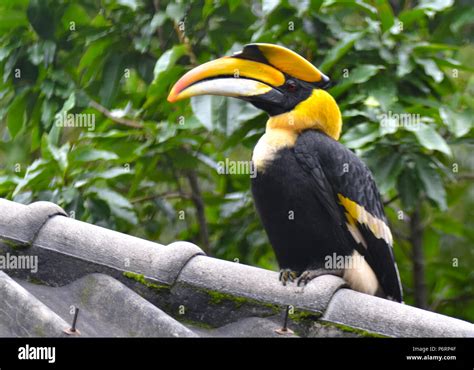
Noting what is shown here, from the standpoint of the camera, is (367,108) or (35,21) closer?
(367,108)

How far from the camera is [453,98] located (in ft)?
15.3

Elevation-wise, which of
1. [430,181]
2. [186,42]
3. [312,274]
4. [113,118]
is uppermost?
[186,42]

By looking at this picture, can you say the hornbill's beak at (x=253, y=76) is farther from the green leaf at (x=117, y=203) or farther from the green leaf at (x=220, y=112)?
the green leaf at (x=117, y=203)

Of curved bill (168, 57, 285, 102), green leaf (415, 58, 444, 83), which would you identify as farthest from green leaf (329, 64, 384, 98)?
curved bill (168, 57, 285, 102)

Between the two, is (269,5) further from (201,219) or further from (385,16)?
(201,219)

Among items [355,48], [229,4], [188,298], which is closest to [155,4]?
[229,4]

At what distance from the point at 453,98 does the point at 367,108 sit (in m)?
0.51

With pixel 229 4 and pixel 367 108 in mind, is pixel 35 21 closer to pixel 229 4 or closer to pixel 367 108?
→ pixel 229 4

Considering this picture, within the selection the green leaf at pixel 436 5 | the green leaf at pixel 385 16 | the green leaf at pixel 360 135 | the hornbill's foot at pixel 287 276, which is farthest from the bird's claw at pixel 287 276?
the green leaf at pixel 436 5

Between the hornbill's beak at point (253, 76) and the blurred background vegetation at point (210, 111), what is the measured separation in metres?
0.64

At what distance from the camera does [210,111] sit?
4387mm

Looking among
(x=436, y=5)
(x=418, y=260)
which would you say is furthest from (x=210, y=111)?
(x=418, y=260)

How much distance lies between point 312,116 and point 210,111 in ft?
2.58

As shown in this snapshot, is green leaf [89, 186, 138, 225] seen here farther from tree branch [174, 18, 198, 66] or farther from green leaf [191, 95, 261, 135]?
tree branch [174, 18, 198, 66]
